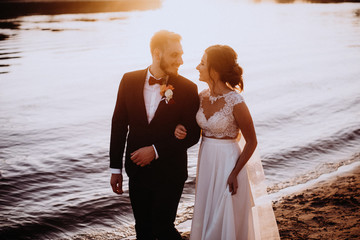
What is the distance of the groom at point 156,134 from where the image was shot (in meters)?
3.37

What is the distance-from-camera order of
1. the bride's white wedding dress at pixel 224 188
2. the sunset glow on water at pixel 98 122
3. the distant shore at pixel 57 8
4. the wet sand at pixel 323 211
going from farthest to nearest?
the distant shore at pixel 57 8
the sunset glow on water at pixel 98 122
the wet sand at pixel 323 211
the bride's white wedding dress at pixel 224 188

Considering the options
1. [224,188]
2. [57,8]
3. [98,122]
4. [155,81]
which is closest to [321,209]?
[224,188]

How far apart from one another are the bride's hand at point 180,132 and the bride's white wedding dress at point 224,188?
28cm

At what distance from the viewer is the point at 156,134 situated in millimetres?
3424

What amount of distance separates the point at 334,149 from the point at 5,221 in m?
6.20

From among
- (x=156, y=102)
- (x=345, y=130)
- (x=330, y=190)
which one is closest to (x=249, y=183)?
(x=156, y=102)

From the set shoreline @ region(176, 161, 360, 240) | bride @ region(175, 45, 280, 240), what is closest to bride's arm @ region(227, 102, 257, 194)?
bride @ region(175, 45, 280, 240)

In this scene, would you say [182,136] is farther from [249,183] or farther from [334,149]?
[334,149]

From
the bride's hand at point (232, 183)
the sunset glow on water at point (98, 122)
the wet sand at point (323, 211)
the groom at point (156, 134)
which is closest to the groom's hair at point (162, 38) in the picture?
the groom at point (156, 134)

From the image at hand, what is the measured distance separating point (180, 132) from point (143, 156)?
374mm

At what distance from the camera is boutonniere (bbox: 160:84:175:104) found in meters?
3.33

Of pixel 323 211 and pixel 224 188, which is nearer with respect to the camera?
pixel 224 188

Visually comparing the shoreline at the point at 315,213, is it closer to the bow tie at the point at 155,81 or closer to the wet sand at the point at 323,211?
the wet sand at the point at 323,211

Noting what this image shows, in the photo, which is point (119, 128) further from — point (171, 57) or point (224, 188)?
point (224, 188)
